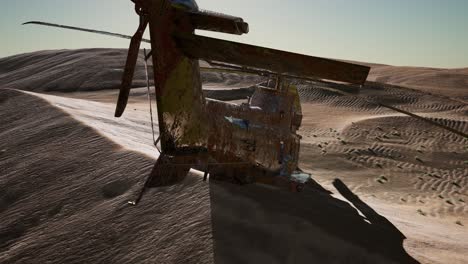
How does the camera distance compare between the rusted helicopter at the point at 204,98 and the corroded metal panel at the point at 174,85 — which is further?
the corroded metal panel at the point at 174,85

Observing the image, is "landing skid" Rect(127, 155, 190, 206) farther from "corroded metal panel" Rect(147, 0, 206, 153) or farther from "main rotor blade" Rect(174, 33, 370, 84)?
"main rotor blade" Rect(174, 33, 370, 84)

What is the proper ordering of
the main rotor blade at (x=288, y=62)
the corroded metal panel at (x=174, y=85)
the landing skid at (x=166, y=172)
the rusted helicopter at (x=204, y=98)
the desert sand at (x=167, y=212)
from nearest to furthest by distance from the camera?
1. the main rotor blade at (x=288, y=62)
2. the rusted helicopter at (x=204, y=98)
3. the corroded metal panel at (x=174, y=85)
4. the desert sand at (x=167, y=212)
5. the landing skid at (x=166, y=172)

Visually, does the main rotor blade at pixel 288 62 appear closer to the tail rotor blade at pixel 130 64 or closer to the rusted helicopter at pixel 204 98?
the rusted helicopter at pixel 204 98

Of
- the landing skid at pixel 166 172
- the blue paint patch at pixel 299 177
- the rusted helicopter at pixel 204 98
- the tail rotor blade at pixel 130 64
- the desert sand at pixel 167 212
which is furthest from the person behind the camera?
the blue paint patch at pixel 299 177

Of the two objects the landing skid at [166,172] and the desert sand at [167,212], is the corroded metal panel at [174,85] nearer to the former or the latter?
the landing skid at [166,172]

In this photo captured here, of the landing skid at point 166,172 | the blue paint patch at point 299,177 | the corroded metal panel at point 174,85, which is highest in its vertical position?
the corroded metal panel at point 174,85

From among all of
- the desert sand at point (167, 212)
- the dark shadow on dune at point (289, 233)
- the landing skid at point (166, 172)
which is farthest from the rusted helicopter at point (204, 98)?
the dark shadow on dune at point (289, 233)

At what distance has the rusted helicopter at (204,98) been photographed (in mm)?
4184

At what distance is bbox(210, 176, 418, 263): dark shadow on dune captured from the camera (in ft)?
18.0

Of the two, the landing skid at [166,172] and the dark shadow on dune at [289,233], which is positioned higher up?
the landing skid at [166,172]

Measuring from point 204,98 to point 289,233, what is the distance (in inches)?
99.9

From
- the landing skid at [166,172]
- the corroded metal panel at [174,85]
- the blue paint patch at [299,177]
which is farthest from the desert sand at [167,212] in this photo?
the corroded metal panel at [174,85]

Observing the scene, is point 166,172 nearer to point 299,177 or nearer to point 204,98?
point 204,98

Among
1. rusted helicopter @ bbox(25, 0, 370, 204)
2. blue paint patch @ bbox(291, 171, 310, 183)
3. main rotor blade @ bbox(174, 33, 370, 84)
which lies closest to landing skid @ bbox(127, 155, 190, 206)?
rusted helicopter @ bbox(25, 0, 370, 204)
